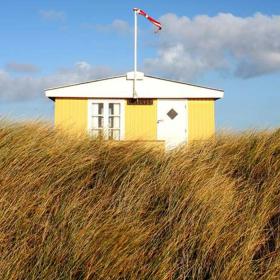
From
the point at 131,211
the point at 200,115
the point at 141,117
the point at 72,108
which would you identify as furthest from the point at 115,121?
the point at 131,211

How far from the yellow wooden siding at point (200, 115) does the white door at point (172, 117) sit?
179 millimetres

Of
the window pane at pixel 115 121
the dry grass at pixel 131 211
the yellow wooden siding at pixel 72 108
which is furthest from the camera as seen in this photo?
the yellow wooden siding at pixel 72 108

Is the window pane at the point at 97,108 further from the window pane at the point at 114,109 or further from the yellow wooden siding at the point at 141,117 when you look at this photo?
the yellow wooden siding at the point at 141,117

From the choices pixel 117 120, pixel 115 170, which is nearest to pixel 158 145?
pixel 115 170

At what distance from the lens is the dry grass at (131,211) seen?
10.2 ft

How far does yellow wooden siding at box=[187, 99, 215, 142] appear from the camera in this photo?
41.4ft

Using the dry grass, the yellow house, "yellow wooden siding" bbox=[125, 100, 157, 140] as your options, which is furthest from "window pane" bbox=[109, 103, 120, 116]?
the dry grass

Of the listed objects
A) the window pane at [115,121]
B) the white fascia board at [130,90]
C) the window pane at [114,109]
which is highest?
the white fascia board at [130,90]

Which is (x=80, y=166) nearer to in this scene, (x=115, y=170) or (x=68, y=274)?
(x=115, y=170)

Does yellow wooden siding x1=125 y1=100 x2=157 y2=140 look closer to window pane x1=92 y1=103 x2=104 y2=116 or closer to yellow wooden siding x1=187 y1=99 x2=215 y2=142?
window pane x1=92 y1=103 x2=104 y2=116

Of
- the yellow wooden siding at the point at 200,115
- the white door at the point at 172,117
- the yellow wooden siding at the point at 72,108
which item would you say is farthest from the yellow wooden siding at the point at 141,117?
the yellow wooden siding at the point at 72,108

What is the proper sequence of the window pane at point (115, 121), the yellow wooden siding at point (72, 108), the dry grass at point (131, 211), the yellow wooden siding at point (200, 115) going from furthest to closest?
the yellow wooden siding at point (200, 115) < the yellow wooden siding at point (72, 108) < the window pane at point (115, 121) < the dry grass at point (131, 211)

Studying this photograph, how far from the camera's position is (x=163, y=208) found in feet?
12.2

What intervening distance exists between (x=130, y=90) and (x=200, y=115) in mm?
2218
